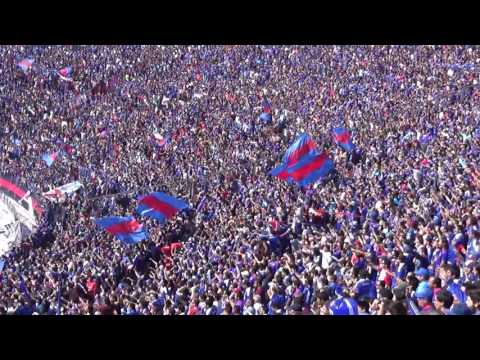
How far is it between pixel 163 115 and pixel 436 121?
10.2 meters

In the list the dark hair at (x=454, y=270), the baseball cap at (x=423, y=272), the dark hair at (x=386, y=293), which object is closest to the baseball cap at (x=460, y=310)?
the dark hair at (x=386, y=293)

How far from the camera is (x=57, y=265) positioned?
14117 mm

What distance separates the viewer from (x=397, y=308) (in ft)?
19.2

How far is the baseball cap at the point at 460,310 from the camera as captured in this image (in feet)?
18.7

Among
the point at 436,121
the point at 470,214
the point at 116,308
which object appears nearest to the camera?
the point at 470,214

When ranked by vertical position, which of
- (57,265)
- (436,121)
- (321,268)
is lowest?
(321,268)

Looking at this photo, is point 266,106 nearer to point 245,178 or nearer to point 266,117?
point 266,117

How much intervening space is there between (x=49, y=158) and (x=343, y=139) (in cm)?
960

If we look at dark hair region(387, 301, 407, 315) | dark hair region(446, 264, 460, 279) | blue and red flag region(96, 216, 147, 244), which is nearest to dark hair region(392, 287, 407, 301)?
dark hair region(387, 301, 407, 315)

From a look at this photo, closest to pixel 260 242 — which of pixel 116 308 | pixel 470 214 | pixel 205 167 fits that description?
pixel 116 308

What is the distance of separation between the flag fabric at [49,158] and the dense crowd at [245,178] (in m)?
0.13

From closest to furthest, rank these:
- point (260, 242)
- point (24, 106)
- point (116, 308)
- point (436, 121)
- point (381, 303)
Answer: point (381, 303) → point (116, 308) → point (260, 242) → point (436, 121) → point (24, 106)

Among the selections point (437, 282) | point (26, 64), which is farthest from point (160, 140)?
point (437, 282)

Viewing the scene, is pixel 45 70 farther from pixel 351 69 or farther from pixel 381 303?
pixel 381 303
